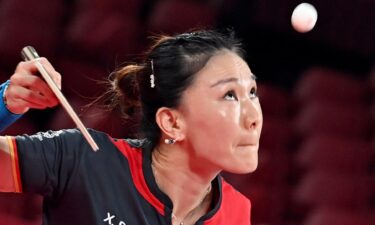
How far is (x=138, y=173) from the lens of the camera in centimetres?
160

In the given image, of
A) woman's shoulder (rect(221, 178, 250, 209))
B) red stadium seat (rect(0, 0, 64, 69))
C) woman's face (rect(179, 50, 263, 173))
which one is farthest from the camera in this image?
red stadium seat (rect(0, 0, 64, 69))

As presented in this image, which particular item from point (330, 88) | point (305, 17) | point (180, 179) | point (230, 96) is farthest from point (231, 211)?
point (330, 88)

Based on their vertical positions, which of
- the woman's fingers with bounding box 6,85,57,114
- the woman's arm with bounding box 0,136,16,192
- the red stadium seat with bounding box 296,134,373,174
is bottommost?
the red stadium seat with bounding box 296,134,373,174

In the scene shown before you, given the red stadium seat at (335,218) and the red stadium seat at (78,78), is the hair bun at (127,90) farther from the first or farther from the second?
the red stadium seat at (335,218)

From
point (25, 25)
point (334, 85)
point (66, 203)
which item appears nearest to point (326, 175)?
point (334, 85)

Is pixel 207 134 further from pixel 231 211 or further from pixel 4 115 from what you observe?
pixel 4 115

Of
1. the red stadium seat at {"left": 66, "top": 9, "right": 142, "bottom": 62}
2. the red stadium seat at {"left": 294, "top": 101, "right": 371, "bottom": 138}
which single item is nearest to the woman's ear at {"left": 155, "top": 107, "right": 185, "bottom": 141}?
the red stadium seat at {"left": 66, "top": 9, "right": 142, "bottom": 62}

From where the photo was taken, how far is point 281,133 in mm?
3709

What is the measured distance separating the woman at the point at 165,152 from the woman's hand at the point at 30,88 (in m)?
0.03

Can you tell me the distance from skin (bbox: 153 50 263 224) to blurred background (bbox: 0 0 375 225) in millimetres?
1242

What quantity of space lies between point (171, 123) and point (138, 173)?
0.13 metres

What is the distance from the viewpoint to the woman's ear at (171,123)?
162cm

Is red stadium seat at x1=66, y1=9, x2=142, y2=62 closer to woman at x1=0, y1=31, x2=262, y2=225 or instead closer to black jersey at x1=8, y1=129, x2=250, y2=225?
woman at x1=0, y1=31, x2=262, y2=225

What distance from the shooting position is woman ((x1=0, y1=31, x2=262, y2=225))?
57.0 inches
